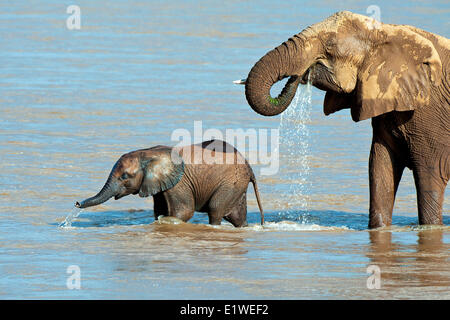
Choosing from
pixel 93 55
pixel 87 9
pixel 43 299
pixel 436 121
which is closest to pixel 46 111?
pixel 93 55

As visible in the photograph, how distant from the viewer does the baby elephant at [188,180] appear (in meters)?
12.8

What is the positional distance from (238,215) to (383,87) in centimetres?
226

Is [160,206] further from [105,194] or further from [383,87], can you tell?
[383,87]

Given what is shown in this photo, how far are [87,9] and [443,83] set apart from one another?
77.7 ft

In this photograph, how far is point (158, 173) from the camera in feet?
42.1

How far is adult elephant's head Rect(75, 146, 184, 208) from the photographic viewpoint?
42.0 ft

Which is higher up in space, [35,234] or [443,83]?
[443,83]

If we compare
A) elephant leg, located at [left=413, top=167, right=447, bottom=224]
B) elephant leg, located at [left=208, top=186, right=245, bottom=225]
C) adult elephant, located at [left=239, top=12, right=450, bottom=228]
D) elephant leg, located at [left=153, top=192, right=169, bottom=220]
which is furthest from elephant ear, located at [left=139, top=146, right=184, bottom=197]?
elephant leg, located at [left=413, top=167, right=447, bottom=224]

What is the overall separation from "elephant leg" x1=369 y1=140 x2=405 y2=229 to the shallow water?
7.3 inches

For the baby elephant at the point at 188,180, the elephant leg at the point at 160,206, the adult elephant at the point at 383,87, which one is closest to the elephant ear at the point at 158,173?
the baby elephant at the point at 188,180

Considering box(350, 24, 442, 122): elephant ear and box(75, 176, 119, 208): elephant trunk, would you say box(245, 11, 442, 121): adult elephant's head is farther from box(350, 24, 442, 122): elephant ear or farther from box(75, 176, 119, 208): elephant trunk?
box(75, 176, 119, 208): elephant trunk

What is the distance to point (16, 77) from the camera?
2298 cm
